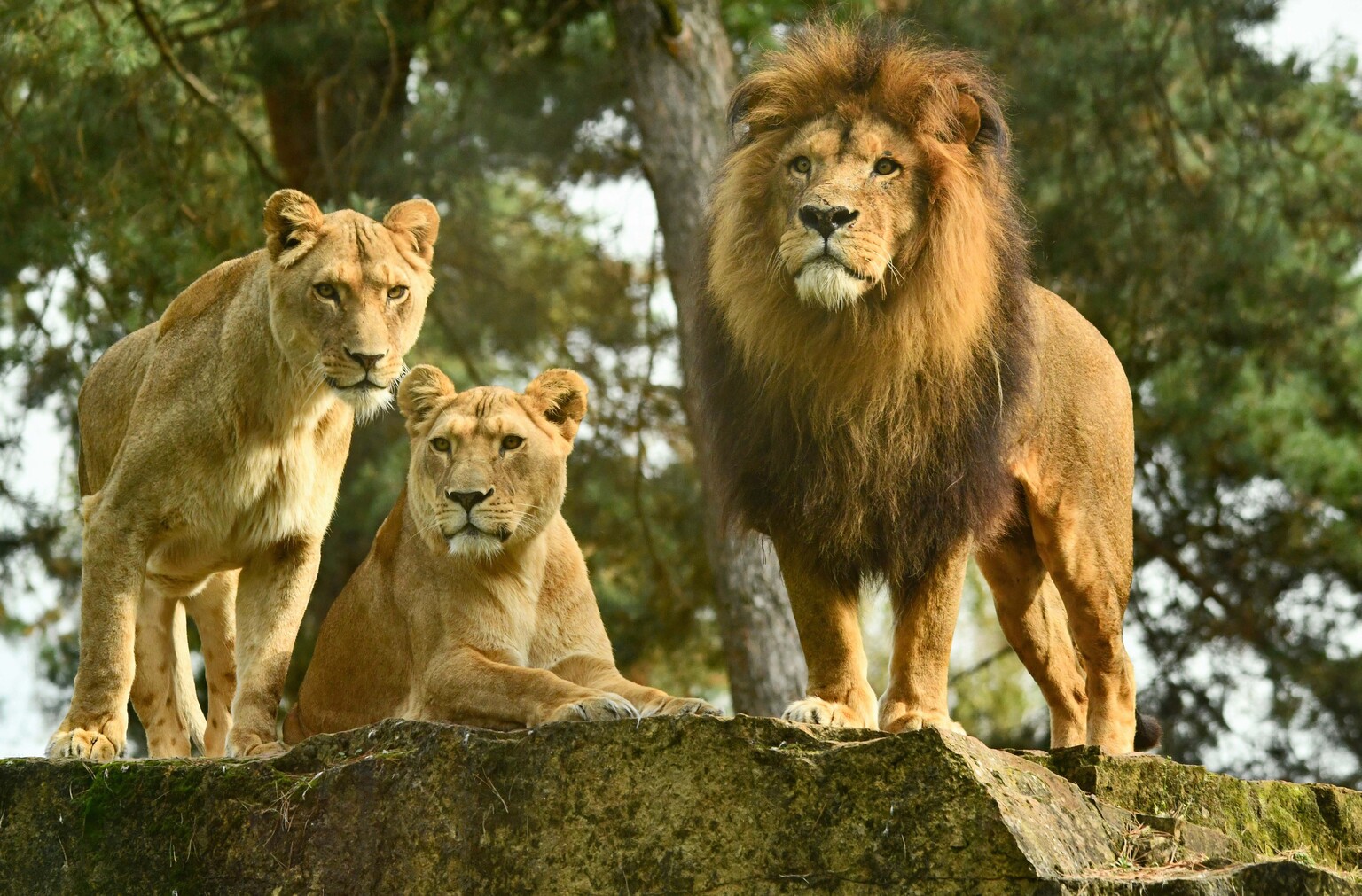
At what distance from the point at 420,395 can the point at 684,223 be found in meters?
4.71

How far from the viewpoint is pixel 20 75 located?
29.3 ft

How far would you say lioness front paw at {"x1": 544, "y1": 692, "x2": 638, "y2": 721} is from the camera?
4.17 m

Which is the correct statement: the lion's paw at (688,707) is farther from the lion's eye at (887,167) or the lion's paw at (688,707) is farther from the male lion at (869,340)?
the lion's eye at (887,167)

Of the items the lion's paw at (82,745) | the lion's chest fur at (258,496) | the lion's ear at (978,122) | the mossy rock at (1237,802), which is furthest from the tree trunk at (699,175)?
the lion's paw at (82,745)

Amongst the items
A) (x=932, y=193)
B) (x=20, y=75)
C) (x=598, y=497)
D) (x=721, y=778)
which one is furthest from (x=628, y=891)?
(x=598, y=497)

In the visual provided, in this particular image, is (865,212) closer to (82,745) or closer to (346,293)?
(346,293)

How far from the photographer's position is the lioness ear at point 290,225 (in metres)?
5.11

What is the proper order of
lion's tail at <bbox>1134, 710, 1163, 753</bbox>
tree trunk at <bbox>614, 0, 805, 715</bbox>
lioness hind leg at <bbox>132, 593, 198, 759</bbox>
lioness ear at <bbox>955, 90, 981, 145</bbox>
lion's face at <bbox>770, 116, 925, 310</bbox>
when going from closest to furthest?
lion's face at <bbox>770, 116, 925, 310</bbox> → lioness ear at <bbox>955, 90, 981, 145</bbox> → lioness hind leg at <bbox>132, 593, 198, 759</bbox> → lion's tail at <bbox>1134, 710, 1163, 753</bbox> → tree trunk at <bbox>614, 0, 805, 715</bbox>

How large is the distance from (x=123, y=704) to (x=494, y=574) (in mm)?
1138

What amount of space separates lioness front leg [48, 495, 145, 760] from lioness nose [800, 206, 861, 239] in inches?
85.5

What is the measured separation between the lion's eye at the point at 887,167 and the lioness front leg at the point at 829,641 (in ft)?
3.70

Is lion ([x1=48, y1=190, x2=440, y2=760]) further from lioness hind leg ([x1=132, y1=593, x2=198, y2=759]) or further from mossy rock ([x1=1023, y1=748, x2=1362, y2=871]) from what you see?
mossy rock ([x1=1023, y1=748, x2=1362, y2=871])

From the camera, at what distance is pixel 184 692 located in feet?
19.0

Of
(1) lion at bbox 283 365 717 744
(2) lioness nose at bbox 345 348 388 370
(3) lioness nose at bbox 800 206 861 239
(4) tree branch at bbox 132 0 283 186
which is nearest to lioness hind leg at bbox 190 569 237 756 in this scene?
(1) lion at bbox 283 365 717 744
